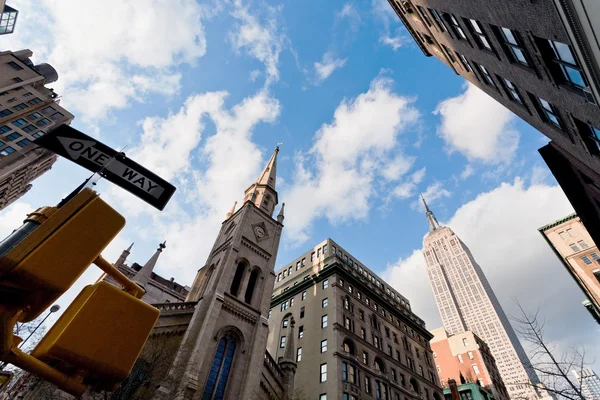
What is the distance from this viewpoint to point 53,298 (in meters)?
2.38

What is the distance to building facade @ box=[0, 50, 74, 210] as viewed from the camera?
55344mm

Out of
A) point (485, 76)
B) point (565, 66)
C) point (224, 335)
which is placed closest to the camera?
point (565, 66)

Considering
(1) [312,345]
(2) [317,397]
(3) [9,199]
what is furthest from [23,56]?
(2) [317,397]

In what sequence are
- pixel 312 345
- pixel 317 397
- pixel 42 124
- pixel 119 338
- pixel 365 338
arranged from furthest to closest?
1. pixel 42 124
2. pixel 365 338
3. pixel 312 345
4. pixel 317 397
5. pixel 119 338

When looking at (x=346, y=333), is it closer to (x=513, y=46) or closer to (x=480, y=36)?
(x=480, y=36)

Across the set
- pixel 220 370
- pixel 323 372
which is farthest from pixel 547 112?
pixel 323 372

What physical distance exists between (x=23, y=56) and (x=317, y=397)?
278 feet

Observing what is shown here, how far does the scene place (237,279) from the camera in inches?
1234

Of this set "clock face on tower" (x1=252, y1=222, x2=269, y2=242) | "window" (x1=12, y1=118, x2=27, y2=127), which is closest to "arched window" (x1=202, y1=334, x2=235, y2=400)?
"clock face on tower" (x1=252, y1=222, x2=269, y2=242)

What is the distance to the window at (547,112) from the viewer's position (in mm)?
15750

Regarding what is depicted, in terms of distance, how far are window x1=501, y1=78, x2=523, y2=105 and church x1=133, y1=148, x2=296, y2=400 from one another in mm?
25941

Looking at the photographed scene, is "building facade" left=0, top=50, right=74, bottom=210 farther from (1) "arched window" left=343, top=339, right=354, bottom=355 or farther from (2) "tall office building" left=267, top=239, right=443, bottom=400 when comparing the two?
(1) "arched window" left=343, top=339, right=354, bottom=355

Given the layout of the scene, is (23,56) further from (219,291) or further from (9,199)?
(219,291)

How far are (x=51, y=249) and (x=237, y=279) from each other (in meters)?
30.3
